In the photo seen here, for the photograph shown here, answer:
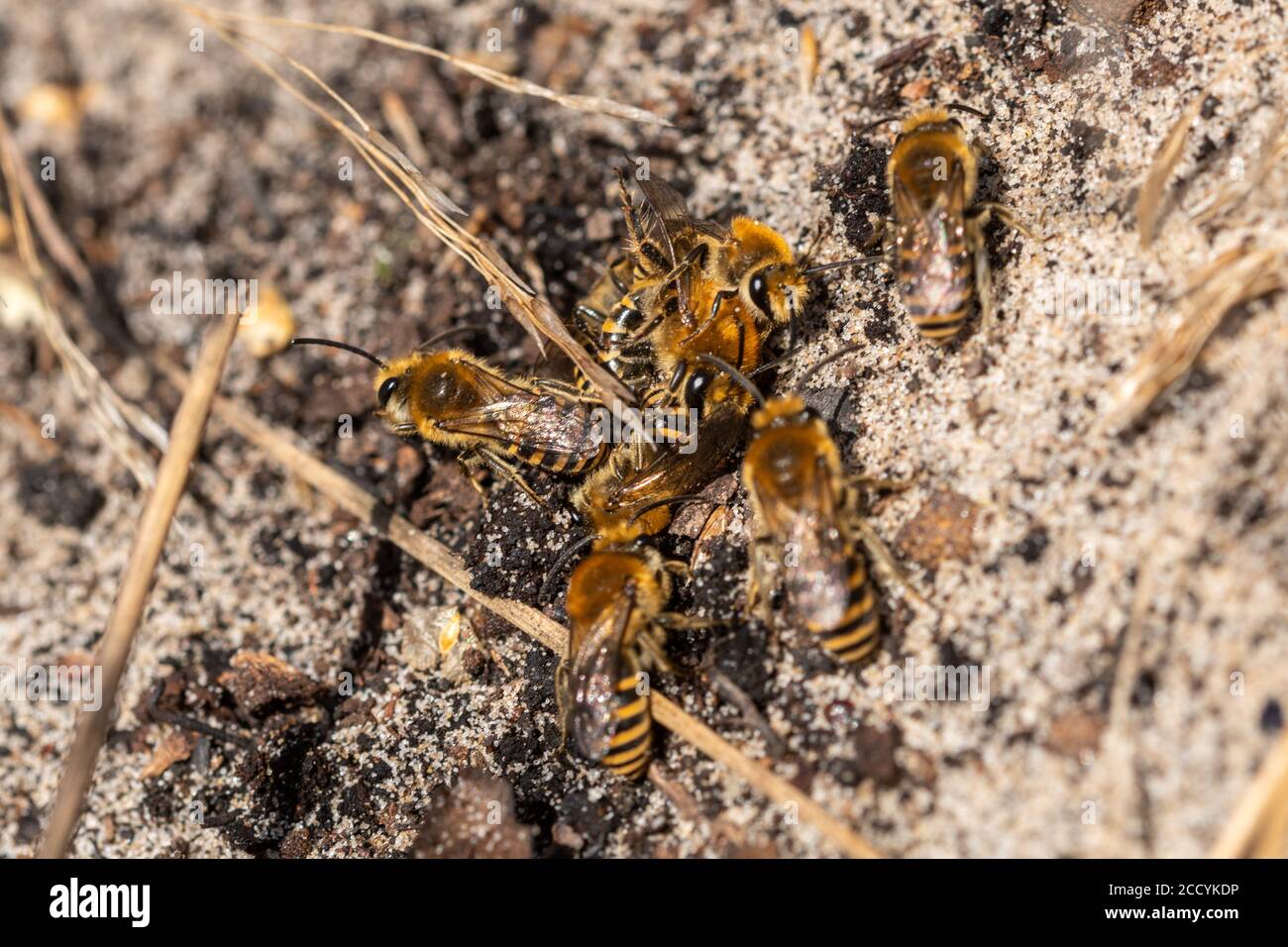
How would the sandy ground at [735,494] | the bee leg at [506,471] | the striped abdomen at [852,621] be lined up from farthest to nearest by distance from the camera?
the bee leg at [506,471] → the striped abdomen at [852,621] → the sandy ground at [735,494]

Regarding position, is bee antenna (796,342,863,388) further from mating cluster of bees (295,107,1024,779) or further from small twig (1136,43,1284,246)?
small twig (1136,43,1284,246)

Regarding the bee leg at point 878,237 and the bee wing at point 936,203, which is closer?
the bee wing at point 936,203

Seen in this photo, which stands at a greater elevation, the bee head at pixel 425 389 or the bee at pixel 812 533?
the bee head at pixel 425 389

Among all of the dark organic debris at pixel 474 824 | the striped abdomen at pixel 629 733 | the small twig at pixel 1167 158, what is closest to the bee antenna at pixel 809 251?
the small twig at pixel 1167 158

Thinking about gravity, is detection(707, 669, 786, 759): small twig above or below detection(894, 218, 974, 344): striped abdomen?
below

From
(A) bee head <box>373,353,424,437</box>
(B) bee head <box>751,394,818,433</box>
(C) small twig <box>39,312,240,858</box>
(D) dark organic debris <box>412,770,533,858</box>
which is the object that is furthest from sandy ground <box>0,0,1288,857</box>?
(C) small twig <box>39,312,240,858</box>

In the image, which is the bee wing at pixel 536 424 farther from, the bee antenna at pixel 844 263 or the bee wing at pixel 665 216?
the bee antenna at pixel 844 263

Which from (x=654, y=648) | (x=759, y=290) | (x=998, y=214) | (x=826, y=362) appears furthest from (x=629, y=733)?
(x=998, y=214)
